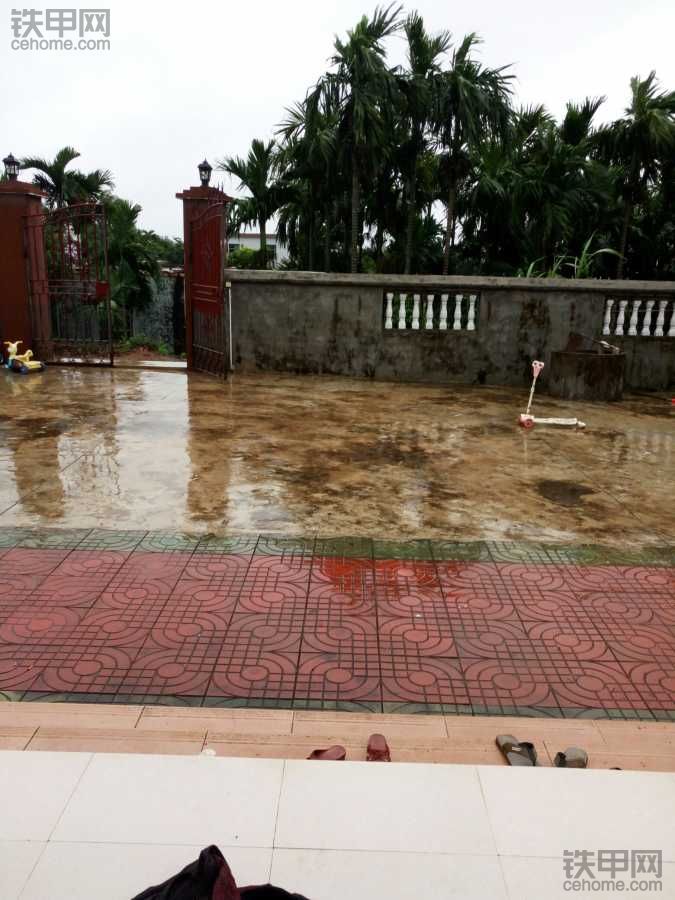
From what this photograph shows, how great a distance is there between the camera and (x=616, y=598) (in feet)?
10.8

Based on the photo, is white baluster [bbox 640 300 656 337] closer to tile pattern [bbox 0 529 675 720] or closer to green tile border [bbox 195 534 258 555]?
tile pattern [bbox 0 529 675 720]

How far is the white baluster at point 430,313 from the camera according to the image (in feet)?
30.3

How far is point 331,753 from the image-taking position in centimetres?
214

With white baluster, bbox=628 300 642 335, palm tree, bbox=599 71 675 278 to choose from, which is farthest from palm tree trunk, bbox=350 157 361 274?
white baluster, bbox=628 300 642 335

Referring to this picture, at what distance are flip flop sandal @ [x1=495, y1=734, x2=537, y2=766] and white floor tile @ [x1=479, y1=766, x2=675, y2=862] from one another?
111 mm

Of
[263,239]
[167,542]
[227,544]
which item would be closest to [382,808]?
[227,544]

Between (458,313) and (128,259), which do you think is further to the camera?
(128,259)

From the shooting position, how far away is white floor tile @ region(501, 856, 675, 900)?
5.25ft

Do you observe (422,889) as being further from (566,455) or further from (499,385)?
(499,385)

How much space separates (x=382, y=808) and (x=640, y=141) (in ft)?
55.3

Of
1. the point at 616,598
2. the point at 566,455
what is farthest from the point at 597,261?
the point at 616,598

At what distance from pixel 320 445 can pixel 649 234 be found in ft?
48.9

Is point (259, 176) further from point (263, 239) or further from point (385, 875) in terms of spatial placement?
point (385, 875)

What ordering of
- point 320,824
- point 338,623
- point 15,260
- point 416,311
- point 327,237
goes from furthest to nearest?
point 327,237 < point 15,260 < point 416,311 < point 338,623 < point 320,824
